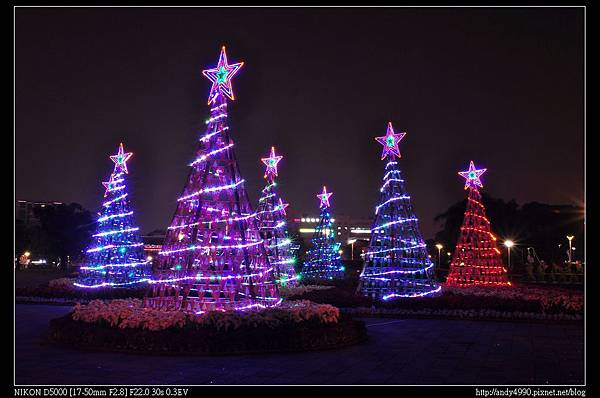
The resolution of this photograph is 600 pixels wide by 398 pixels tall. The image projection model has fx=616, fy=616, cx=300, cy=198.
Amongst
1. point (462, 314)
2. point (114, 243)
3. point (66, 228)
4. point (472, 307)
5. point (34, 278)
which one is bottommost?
point (34, 278)

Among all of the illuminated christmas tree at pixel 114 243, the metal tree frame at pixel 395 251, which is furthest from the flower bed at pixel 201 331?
the illuminated christmas tree at pixel 114 243

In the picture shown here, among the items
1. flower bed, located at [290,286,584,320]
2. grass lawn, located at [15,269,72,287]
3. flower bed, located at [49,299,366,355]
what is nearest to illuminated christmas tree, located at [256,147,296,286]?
flower bed, located at [290,286,584,320]

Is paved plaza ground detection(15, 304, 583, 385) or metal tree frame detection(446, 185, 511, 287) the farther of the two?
metal tree frame detection(446, 185, 511, 287)

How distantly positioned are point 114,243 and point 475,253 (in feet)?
54.9

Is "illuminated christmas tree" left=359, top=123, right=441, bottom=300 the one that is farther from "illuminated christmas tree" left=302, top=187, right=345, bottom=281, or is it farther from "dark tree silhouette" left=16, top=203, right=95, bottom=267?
"dark tree silhouette" left=16, top=203, right=95, bottom=267

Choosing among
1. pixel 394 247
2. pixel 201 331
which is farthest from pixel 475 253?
pixel 201 331

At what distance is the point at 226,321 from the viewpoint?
12.6 meters

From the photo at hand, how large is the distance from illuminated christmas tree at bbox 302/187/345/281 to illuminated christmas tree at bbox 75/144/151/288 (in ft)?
38.3

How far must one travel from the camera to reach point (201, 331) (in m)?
12.4

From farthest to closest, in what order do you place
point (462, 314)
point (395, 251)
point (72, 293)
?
point (72, 293) → point (395, 251) → point (462, 314)

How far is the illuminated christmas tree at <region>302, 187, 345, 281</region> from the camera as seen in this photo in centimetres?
3697

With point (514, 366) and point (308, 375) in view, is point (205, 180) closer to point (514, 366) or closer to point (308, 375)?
point (308, 375)

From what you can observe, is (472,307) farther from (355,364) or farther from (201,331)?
(201,331)

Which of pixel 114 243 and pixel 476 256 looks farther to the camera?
pixel 476 256
